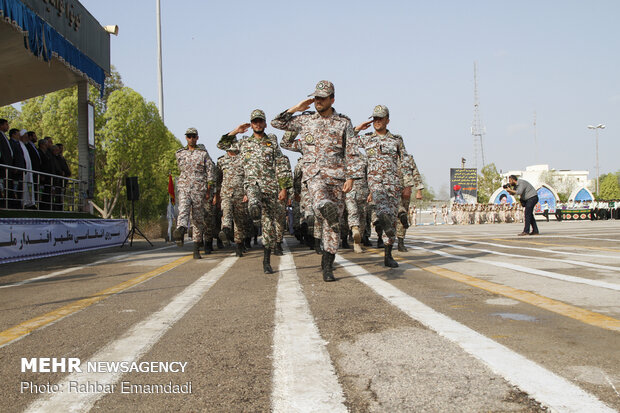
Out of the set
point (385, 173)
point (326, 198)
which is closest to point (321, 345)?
point (326, 198)

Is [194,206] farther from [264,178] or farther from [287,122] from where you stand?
[287,122]

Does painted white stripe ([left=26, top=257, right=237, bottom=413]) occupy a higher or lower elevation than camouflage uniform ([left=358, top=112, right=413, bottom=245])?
lower

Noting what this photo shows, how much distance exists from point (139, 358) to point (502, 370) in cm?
189

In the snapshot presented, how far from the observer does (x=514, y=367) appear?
2.41 metres

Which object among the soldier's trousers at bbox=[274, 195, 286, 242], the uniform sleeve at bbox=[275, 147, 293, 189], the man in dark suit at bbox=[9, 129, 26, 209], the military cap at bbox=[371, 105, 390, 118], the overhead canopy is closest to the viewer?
the uniform sleeve at bbox=[275, 147, 293, 189]

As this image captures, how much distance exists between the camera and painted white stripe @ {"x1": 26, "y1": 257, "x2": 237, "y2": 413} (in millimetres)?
2119

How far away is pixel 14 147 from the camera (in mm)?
12047

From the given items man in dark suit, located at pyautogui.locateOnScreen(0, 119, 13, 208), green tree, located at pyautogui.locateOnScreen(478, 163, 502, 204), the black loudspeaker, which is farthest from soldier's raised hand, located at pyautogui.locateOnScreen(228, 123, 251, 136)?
green tree, located at pyautogui.locateOnScreen(478, 163, 502, 204)

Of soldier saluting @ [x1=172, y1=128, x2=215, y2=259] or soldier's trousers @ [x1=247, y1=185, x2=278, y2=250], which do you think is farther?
soldier saluting @ [x1=172, y1=128, x2=215, y2=259]

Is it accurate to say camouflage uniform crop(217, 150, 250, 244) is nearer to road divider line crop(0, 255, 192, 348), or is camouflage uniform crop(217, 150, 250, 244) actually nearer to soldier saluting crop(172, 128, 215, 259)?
soldier saluting crop(172, 128, 215, 259)

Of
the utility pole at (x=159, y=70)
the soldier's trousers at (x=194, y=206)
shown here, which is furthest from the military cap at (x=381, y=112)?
the utility pole at (x=159, y=70)

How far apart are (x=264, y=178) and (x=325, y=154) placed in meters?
1.57

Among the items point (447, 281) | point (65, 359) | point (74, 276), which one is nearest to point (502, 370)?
point (65, 359)

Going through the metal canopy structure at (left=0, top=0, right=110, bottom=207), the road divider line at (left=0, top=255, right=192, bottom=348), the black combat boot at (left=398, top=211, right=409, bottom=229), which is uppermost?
the metal canopy structure at (left=0, top=0, right=110, bottom=207)
